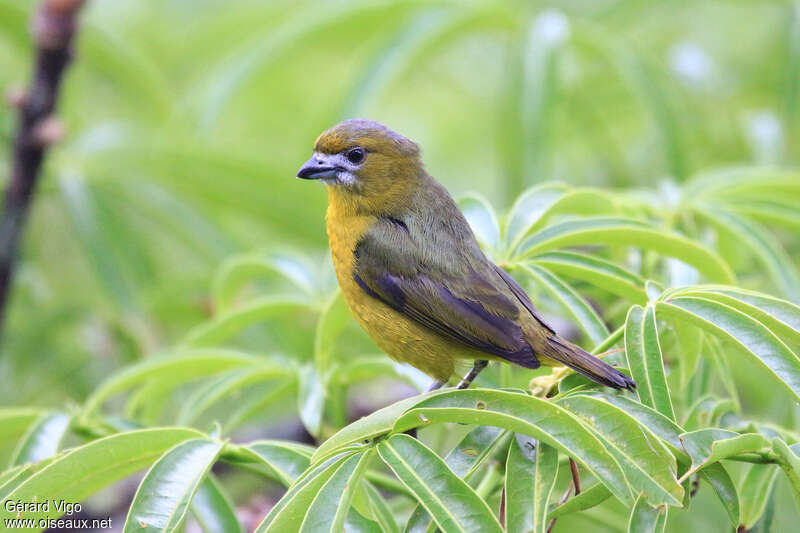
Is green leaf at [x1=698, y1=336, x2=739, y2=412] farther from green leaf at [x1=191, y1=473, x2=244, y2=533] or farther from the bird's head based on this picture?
green leaf at [x1=191, y1=473, x2=244, y2=533]

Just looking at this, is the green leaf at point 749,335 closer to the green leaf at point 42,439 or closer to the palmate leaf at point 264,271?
the palmate leaf at point 264,271

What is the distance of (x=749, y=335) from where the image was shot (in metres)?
1.61

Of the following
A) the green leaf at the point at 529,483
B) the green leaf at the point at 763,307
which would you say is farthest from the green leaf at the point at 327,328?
the green leaf at the point at 763,307

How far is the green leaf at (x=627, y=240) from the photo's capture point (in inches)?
80.0

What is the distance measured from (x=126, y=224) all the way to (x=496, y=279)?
2.11 meters

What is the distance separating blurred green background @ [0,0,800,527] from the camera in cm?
353

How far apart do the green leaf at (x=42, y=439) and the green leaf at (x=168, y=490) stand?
38cm

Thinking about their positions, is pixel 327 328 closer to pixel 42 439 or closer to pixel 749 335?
pixel 42 439

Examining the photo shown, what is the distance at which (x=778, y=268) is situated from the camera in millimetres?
2314

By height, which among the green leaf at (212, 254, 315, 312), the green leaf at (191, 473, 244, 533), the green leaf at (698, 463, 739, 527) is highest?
the green leaf at (212, 254, 315, 312)

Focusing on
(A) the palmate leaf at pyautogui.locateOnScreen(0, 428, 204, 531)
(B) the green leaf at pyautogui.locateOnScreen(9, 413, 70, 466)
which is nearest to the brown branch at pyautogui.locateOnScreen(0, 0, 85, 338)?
(B) the green leaf at pyautogui.locateOnScreen(9, 413, 70, 466)

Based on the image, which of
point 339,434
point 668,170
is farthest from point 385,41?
point 339,434

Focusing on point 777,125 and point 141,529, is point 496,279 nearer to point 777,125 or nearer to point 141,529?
point 141,529

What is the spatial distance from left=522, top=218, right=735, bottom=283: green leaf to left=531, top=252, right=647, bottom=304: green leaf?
46 mm
